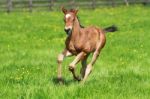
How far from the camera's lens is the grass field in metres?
8.98

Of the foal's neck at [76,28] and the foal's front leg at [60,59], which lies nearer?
the foal's front leg at [60,59]

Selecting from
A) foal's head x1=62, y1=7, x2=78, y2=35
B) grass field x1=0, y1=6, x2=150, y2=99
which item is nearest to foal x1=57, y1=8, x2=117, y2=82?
foal's head x1=62, y1=7, x2=78, y2=35

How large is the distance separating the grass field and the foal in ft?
1.57

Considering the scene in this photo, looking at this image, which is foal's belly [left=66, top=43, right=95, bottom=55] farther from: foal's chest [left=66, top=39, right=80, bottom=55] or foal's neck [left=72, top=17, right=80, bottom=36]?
foal's neck [left=72, top=17, right=80, bottom=36]

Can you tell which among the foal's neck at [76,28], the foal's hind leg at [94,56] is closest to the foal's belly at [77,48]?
the foal's neck at [76,28]

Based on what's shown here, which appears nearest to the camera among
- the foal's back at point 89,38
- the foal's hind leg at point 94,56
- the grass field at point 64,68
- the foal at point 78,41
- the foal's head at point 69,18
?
the grass field at point 64,68

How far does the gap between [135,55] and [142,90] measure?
5789 millimetres

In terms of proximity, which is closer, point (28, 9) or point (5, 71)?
point (5, 71)

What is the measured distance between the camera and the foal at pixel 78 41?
930 centimetres

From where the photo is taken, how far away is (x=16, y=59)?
14.6 m

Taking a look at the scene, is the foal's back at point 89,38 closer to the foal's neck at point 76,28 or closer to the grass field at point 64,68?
the foal's neck at point 76,28

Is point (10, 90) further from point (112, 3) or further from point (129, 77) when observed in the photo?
point (112, 3)

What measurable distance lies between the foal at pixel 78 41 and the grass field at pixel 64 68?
48 centimetres

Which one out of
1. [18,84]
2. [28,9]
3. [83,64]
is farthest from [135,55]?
[28,9]
